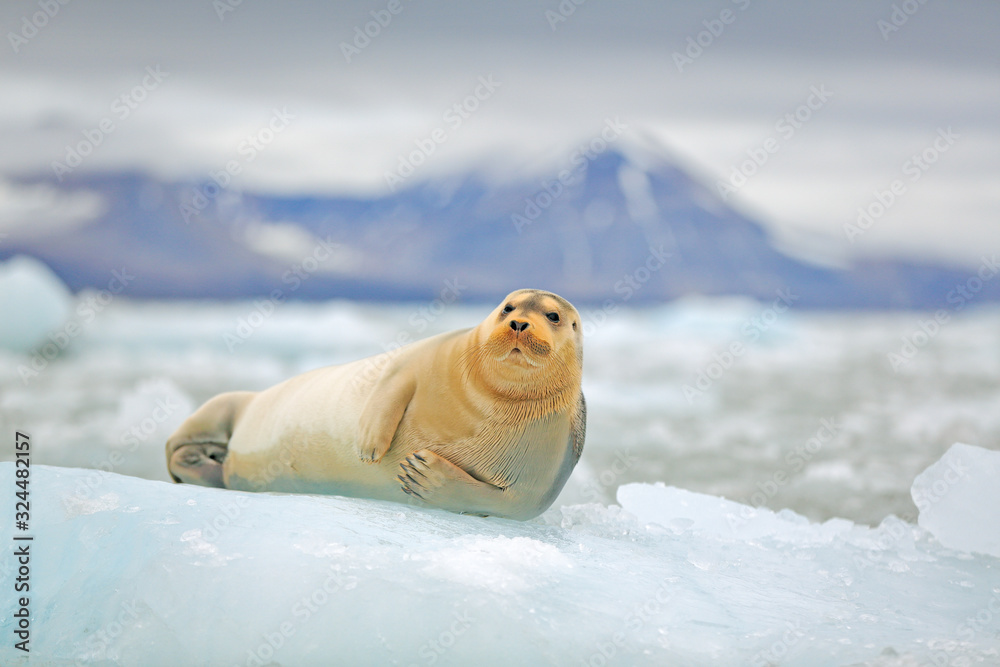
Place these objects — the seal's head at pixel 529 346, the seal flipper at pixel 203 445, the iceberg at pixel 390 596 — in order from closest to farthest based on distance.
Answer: the iceberg at pixel 390 596, the seal's head at pixel 529 346, the seal flipper at pixel 203 445

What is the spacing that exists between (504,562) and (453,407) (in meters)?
0.77

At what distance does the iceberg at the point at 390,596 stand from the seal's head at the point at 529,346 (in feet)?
2.00

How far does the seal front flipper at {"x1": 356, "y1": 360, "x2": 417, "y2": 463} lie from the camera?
3.64m

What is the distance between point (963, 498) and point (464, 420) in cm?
304

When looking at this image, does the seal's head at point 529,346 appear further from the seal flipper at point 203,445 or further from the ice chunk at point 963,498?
the ice chunk at point 963,498

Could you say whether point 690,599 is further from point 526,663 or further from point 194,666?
point 194,666

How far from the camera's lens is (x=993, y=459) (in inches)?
192

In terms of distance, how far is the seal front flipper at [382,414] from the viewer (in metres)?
3.64

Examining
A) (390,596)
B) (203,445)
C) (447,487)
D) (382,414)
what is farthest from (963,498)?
(203,445)

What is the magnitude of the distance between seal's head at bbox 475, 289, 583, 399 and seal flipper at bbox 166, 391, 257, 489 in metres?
1.83

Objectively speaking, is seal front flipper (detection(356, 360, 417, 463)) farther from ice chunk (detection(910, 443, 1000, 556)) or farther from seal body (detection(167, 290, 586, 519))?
ice chunk (detection(910, 443, 1000, 556))

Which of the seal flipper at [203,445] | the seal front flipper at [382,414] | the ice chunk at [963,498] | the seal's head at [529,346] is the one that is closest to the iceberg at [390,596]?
the seal front flipper at [382,414]

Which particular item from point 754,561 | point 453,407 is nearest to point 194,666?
point 453,407

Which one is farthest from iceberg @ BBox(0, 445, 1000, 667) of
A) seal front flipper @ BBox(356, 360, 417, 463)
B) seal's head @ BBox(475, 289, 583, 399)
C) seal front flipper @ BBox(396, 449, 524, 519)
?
seal's head @ BBox(475, 289, 583, 399)
